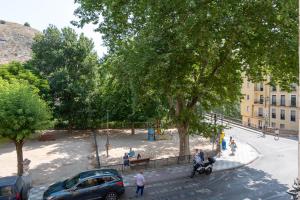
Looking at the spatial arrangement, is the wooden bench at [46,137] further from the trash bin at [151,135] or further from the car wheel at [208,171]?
the car wheel at [208,171]

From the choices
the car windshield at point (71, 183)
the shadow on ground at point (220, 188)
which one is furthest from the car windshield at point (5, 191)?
the shadow on ground at point (220, 188)

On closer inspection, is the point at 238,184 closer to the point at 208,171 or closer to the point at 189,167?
the point at 208,171

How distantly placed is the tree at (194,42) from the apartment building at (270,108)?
2420 centimetres

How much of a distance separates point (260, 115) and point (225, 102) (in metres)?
31.9

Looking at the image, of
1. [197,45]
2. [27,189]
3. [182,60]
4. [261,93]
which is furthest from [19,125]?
[261,93]

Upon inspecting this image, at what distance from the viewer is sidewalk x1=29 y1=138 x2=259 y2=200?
17.4 metres

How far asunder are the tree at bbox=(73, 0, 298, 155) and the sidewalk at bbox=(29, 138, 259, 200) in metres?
3.14

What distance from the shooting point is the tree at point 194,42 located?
16.6 m

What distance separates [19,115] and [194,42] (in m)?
11.9

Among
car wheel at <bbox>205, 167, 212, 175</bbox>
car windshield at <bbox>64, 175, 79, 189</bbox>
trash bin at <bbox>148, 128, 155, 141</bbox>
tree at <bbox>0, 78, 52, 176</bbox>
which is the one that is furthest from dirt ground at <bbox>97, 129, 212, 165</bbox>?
car windshield at <bbox>64, 175, 79, 189</bbox>

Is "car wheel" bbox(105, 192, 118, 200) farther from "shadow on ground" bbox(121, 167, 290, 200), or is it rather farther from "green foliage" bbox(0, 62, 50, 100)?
"green foliage" bbox(0, 62, 50, 100)

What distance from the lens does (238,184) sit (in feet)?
57.1

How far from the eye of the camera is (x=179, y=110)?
22094 millimetres

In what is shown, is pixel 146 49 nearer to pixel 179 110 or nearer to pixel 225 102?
pixel 179 110
